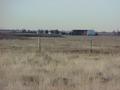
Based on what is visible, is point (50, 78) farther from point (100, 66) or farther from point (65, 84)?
point (100, 66)

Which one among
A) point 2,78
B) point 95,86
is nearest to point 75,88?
point 95,86

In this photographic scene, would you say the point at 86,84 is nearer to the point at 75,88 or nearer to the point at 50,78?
the point at 75,88

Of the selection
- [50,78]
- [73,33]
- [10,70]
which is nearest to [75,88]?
[50,78]

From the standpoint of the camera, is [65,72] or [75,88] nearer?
[75,88]

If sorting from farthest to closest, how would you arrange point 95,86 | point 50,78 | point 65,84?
point 50,78 < point 65,84 < point 95,86

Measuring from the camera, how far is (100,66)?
17359 millimetres

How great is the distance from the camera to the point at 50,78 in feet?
43.2

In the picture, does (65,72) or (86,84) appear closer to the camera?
(86,84)

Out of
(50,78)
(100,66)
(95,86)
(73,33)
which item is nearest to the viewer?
(95,86)

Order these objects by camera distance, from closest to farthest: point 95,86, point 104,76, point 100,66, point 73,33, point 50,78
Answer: point 95,86 → point 50,78 → point 104,76 → point 100,66 → point 73,33

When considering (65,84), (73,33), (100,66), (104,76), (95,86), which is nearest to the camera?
(95,86)

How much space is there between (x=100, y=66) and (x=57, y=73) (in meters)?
3.29

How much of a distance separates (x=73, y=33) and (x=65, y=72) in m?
163

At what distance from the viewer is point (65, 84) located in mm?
12250
